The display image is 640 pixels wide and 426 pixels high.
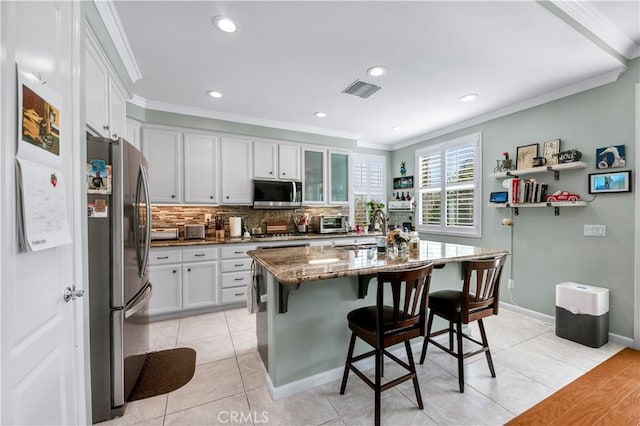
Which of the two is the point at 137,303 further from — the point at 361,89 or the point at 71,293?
the point at 361,89

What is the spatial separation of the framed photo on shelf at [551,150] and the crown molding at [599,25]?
92cm

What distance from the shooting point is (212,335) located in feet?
9.48

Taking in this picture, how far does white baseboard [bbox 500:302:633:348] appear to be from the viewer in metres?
2.61

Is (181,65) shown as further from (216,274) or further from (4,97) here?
(216,274)

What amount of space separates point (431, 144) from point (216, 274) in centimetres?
423

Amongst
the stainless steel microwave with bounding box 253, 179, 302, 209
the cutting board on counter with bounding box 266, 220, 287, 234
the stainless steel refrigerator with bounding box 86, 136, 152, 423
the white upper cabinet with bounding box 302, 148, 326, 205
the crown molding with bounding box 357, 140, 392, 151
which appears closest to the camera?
the stainless steel refrigerator with bounding box 86, 136, 152, 423

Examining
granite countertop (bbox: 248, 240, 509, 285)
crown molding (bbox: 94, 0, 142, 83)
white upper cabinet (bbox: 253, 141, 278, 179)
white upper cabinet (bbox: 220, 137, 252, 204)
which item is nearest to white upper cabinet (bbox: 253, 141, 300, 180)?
white upper cabinet (bbox: 253, 141, 278, 179)

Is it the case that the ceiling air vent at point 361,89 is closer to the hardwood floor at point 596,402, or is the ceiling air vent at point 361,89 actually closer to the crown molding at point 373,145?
the crown molding at point 373,145

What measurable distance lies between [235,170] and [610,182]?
4.48 m

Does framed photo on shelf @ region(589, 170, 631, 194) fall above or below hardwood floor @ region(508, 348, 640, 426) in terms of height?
above

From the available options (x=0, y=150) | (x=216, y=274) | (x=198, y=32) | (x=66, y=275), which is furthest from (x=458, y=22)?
(x=216, y=274)

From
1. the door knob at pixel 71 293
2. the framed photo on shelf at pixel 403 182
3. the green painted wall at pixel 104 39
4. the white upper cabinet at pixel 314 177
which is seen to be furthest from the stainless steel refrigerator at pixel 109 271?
the framed photo on shelf at pixel 403 182

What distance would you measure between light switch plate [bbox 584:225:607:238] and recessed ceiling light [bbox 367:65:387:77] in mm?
2762

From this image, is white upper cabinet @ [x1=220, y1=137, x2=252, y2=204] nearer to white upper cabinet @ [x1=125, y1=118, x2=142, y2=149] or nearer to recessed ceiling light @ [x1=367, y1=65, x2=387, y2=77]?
white upper cabinet @ [x1=125, y1=118, x2=142, y2=149]
